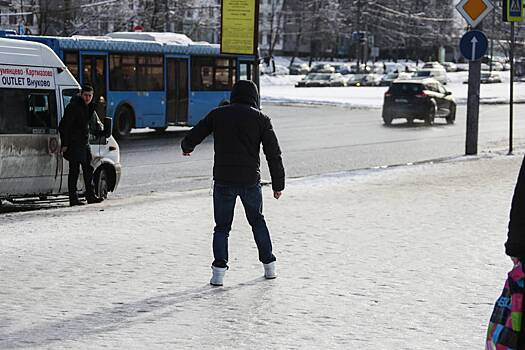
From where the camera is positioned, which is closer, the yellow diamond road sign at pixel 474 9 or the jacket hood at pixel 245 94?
the jacket hood at pixel 245 94

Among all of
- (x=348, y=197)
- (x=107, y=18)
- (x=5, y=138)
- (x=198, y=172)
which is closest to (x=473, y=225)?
(x=348, y=197)

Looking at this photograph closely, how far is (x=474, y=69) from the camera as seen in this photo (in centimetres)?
2192

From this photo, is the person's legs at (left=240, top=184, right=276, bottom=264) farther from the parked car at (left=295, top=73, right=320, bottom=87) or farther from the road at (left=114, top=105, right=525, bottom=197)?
the parked car at (left=295, top=73, right=320, bottom=87)

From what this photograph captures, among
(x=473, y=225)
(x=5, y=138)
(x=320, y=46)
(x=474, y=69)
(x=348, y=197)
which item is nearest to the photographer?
(x=473, y=225)

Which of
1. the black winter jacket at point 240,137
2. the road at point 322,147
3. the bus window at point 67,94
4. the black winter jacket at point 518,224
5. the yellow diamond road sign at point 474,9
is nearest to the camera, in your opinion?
the black winter jacket at point 518,224

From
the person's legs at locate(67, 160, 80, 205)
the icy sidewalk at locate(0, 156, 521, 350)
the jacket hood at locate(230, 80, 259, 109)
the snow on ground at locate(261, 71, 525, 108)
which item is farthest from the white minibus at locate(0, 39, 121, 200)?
the snow on ground at locate(261, 71, 525, 108)

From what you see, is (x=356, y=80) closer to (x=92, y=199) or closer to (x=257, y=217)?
(x=92, y=199)

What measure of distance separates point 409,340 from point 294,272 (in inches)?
97.2

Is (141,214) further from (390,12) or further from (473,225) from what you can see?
(390,12)

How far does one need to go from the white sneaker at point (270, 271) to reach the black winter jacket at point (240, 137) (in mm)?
623

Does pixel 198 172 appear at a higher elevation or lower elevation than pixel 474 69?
lower

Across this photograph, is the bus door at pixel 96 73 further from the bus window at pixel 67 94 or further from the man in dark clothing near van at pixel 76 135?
the man in dark clothing near van at pixel 76 135

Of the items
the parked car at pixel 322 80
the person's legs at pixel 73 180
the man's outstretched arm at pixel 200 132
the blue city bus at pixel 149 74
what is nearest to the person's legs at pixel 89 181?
the person's legs at pixel 73 180

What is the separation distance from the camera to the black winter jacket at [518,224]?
4.48 m
